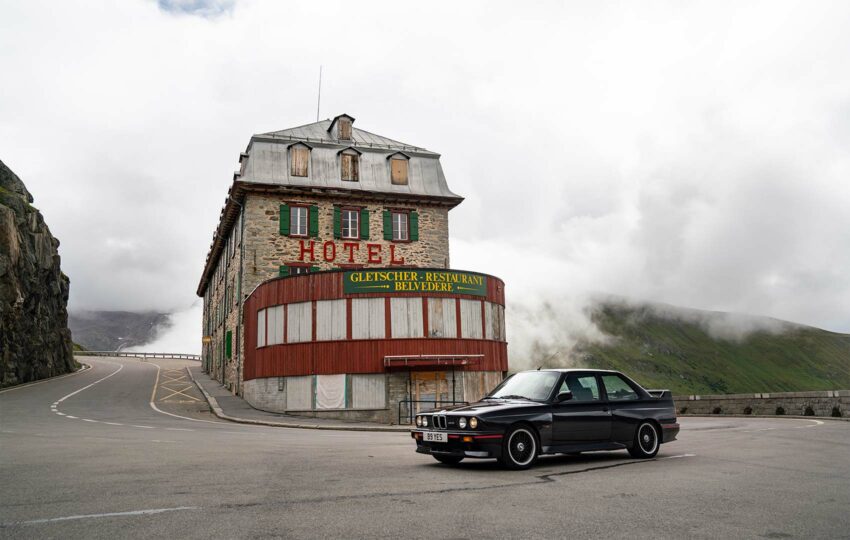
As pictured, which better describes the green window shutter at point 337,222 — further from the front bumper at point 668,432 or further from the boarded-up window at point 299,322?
the front bumper at point 668,432

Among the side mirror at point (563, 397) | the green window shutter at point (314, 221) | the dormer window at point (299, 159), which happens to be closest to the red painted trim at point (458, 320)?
the green window shutter at point (314, 221)

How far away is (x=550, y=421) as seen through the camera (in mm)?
9258

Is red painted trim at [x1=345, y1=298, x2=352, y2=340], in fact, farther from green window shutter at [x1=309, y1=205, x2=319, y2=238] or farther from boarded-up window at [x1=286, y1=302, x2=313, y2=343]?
green window shutter at [x1=309, y1=205, x2=319, y2=238]

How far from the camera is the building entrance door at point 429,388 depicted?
2558 centimetres

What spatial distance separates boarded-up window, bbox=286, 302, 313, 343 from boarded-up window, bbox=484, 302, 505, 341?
22.7 ft

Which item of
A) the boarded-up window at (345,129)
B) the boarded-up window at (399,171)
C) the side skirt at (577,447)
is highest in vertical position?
the boarded-up window at (345,129)

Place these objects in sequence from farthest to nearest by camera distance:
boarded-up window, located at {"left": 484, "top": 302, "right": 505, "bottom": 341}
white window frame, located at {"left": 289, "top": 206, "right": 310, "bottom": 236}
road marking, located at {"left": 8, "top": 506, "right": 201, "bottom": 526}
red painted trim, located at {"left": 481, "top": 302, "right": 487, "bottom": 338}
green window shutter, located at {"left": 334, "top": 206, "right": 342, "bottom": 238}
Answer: green window shutter, located at {"left": 334, "top": 206, "right": 342, "bottom": 238} → white window frame, located at {"left": 289, "top": 206, "right": 310, "bottom": 236} → boarded-up window, located at {"left": 484, "top": 302, "right": 505, "bottom": 341} → red painted trim, located at {"left": 481, "top": 302, "right": 487, "bottom": 338} → road marking, located at {"left": 8, "top": 506, "right": 201, "bottom": 526}

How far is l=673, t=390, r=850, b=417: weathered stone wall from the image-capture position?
24906 mm

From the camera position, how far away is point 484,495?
6.83m

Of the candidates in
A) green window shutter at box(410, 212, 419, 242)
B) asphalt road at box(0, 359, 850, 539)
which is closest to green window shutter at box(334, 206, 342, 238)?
green window shutter at box(410, 212, 419, 242)

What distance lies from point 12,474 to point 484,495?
5846 mm

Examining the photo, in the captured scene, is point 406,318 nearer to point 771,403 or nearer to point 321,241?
point 321,241

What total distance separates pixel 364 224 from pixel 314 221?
2.55 metres

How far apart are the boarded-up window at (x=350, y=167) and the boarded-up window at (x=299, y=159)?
186 cm
